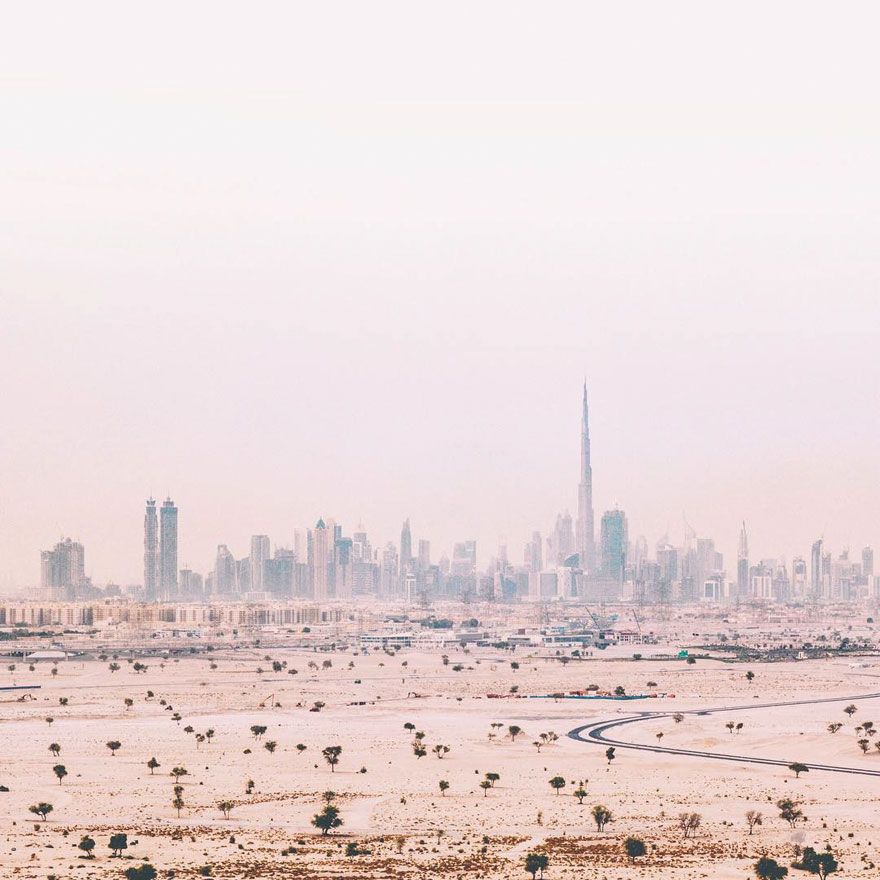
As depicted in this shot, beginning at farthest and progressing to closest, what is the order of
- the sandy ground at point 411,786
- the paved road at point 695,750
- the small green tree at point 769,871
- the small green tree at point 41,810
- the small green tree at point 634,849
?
the paved road at point 695,750 → the small green tree at point 41,810 → the small green tree at point 634,849 → the sandy ground at point 411,786 → the small green tree at point 769,871

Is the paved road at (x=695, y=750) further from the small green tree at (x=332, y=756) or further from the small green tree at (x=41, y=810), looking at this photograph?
the small green tree at (x=41, y=810)

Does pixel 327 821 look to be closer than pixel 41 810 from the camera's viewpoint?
Yes

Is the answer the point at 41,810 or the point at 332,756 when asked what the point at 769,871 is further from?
the point at 332,756

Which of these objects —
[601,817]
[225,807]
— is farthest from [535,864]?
[225,807]

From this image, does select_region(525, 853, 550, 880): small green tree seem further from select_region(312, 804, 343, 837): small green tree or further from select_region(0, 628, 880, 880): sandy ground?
select_region(312, 804, 343, 837): small green tree

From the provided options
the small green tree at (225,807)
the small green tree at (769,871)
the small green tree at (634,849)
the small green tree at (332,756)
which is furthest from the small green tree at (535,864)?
the small green tree at (332,756)

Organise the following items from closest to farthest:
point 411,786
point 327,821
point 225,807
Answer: point 327,821
point 225,807
point 411,786

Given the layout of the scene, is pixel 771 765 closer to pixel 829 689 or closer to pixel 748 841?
pixel 748 841
